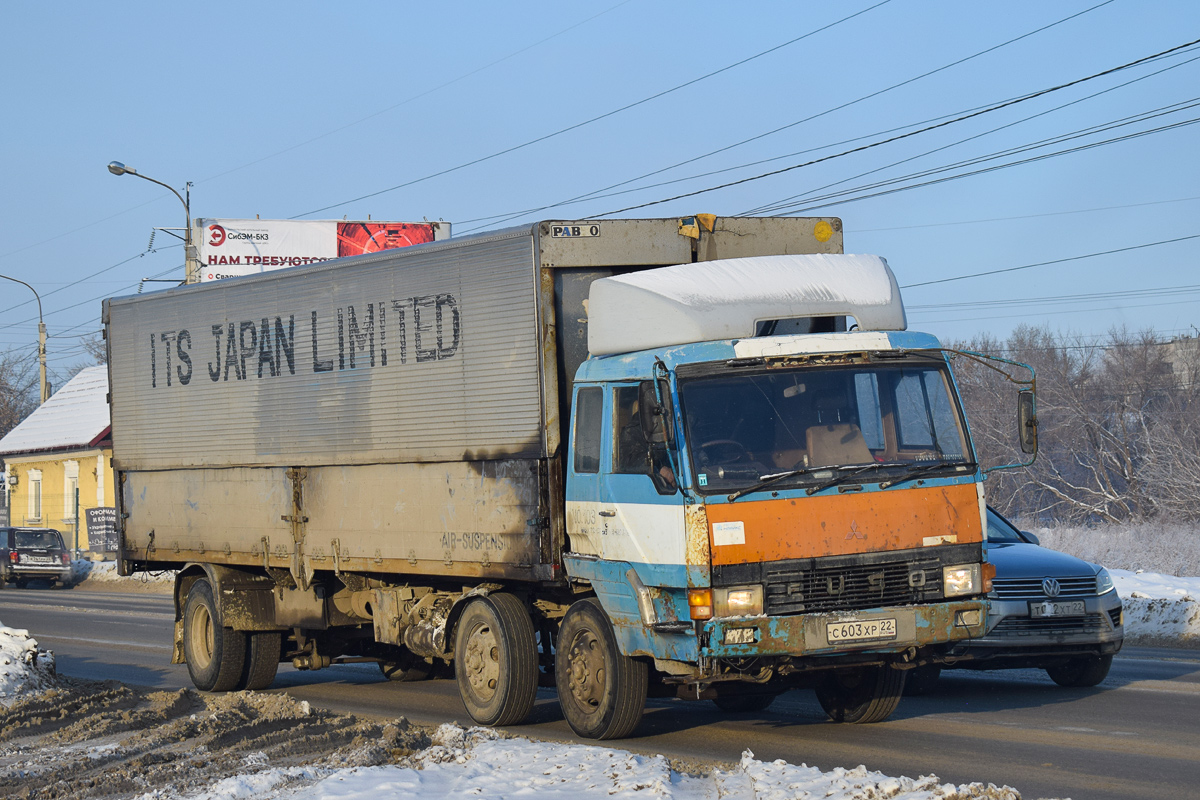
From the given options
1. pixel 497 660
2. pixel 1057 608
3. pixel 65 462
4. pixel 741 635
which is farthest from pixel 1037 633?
pixel 65 462

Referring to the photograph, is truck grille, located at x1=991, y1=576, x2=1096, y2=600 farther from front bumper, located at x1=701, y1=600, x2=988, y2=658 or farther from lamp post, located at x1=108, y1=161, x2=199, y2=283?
lamp post, located at x1=108, y1=161, x2=199, y2=283

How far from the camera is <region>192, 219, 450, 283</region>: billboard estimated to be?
153 feet

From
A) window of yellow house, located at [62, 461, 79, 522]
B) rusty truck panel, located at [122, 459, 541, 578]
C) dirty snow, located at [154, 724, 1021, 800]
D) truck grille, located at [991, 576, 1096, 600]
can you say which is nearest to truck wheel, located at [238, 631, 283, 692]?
rusty truck panel, located at [122, 459, 541, 578]

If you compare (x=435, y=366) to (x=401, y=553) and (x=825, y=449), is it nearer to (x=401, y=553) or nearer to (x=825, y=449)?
(x=401, y=553)

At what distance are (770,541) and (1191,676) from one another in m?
5.61

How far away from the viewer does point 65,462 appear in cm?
5072

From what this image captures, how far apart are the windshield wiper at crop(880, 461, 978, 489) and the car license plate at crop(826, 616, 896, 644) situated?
2.66ft

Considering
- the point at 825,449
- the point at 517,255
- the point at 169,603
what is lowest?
the point at 169,603

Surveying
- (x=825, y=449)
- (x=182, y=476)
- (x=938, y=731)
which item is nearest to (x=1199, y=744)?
(x=938, y=731)

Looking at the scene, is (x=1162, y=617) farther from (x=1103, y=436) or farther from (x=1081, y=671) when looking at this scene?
(x=1103, y=436)

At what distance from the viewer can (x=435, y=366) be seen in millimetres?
Answer: 10070

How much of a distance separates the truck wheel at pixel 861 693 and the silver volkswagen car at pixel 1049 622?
112 cm

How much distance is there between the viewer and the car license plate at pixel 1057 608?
1043cm

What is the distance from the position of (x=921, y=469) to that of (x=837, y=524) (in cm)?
69
